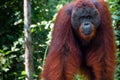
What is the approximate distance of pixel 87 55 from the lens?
4.06 m

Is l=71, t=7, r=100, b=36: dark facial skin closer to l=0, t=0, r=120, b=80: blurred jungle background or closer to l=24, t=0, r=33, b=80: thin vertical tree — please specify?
l=24, t=0, r=33, b=80: thin vertical tree

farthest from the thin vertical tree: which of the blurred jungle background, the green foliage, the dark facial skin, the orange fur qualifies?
the green foliage

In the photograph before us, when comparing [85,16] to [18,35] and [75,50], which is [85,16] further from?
[18,35]

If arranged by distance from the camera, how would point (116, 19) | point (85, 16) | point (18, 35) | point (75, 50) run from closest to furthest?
point (85, 16) → point (75, 50) → point (116, 19) → point (18, 35)

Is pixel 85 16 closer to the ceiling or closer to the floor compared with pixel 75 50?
closer to the ceiling

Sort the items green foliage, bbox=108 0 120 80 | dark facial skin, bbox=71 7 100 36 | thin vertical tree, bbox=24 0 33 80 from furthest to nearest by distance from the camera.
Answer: green foliage, bbox=108 0 120 80 → thin vertical tree, bbox=24 0 33 80 → dark facial skin, bbox=71 7 100 36

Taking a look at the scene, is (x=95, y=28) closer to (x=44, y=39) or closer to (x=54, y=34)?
(x=54, y=34)

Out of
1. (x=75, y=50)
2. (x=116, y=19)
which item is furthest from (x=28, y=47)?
(x=116, y=19)

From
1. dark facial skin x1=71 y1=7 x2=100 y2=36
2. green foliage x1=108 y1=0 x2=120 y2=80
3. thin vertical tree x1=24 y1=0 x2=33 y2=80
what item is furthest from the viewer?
green foliage x1=108 y1=0 x2=120 y2=80

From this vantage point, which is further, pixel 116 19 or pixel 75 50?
pixel 116 19

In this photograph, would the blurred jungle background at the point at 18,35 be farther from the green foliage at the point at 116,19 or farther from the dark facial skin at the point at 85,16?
the dark facial skin at the point at 85,16

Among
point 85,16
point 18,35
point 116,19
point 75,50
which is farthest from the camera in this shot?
point 18,35

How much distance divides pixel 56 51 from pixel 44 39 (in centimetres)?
145

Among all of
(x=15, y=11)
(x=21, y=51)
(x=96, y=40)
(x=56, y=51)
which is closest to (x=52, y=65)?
(x=56, y=51)
